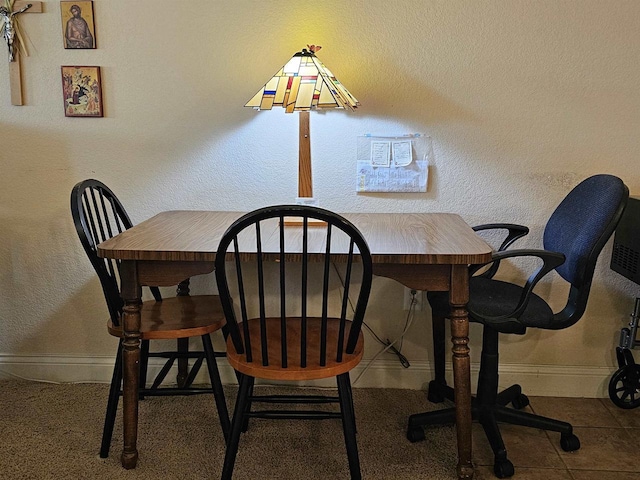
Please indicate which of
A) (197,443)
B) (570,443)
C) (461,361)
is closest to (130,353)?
(197,443)

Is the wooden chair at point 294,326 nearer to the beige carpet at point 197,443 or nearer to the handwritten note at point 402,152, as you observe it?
the beige carpet at point 197,443

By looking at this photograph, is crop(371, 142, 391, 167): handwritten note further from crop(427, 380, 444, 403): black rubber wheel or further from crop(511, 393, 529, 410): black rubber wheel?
crop(511, 393, 529, 410): black rubber wheel

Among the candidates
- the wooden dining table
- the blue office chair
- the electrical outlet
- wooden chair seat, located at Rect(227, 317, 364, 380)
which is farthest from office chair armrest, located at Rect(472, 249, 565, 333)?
the electrical outlet

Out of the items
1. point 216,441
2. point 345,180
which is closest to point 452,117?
point 345,180

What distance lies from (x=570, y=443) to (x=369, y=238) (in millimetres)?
1025

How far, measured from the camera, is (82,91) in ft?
7.73

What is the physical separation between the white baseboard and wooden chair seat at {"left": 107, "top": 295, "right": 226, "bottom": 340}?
1.42ft

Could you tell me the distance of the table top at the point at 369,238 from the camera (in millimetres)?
1715

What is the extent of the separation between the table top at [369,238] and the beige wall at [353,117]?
6.9 inches

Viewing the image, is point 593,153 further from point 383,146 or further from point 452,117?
point 383,146

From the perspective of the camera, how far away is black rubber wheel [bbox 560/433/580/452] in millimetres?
2076

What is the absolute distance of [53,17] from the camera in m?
2.31

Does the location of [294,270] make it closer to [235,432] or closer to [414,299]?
[414,299]

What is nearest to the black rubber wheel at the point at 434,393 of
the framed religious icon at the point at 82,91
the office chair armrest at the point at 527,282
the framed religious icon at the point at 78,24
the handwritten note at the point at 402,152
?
the office chair armrest at the point at 527,282
